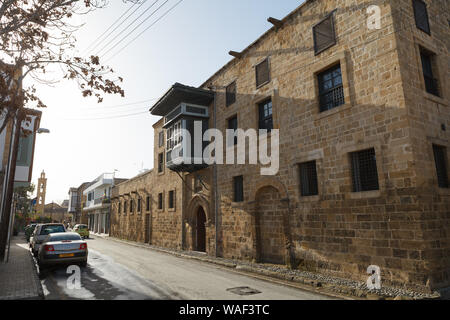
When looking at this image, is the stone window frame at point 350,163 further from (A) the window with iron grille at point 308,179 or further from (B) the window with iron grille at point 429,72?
(B) the window with iron grille at point 429,72

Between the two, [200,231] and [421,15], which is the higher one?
[421,15]

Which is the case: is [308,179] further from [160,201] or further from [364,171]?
[160,201]

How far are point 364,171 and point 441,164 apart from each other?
225 cm

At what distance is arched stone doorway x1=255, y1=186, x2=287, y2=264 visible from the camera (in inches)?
450

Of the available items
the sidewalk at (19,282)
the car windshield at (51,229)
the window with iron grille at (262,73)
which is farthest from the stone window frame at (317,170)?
the car windshield at (51,229)

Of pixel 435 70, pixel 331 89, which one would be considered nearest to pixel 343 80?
pixel 331 89

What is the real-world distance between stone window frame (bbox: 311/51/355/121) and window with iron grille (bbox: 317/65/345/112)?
14 centimetres

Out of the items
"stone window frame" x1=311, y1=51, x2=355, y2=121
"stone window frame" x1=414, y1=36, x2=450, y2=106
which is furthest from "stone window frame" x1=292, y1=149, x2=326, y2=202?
"stone window frame" x1=414, y1=36, x2=450, y2=106

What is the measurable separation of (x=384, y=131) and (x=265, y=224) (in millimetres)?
6273

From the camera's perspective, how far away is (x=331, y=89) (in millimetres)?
9953

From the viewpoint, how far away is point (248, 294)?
7203mm

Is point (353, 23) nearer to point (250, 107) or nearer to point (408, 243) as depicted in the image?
point (250, 107)

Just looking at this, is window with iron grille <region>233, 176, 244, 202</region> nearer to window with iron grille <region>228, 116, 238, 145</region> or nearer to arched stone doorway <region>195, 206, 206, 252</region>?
window with iron grille <region>228, 116, 238, 145</region>

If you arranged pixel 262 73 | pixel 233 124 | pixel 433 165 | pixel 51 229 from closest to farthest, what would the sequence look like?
pixel 433 165 < pixel 262 73 < pixel 51 229 < pixel 233 124
